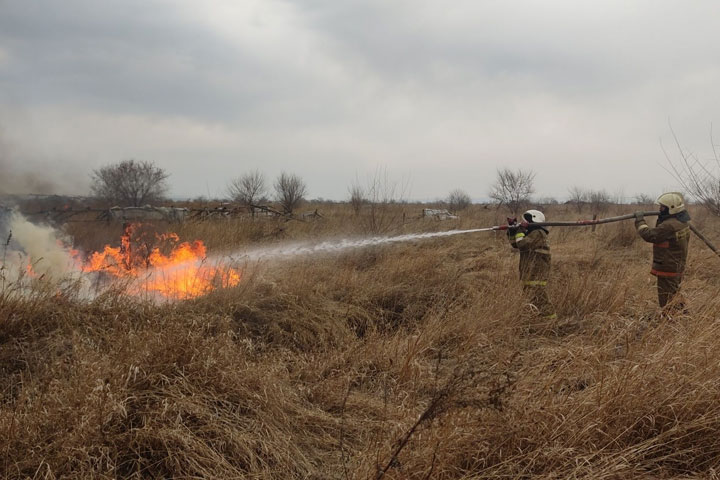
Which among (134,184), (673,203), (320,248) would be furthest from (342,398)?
(134,184)

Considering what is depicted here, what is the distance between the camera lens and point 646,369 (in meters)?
2.36

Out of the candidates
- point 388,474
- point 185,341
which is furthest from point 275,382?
point 388,474

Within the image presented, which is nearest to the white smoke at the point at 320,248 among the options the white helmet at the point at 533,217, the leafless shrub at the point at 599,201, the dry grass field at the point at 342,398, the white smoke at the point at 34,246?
the white helmet at the point at 533,217

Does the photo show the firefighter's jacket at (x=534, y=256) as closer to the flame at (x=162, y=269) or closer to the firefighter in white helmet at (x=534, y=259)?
the firefighter in white helmet at (x=534, y=259)

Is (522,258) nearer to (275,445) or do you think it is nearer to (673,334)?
(673,334)

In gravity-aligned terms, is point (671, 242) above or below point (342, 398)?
above

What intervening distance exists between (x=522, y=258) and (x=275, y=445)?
15.1ft

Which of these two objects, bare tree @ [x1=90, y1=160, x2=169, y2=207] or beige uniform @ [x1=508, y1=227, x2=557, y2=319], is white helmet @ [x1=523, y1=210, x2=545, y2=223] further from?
bare tree @ [x1=90, y1=160, x2=169, y2=207]

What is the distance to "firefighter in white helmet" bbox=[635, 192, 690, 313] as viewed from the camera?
5.07 metres

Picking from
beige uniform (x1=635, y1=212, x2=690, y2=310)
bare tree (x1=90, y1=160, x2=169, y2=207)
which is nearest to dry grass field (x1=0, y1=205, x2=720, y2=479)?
beige uniform (x1=635, y1=212, x2=690, y2=310)

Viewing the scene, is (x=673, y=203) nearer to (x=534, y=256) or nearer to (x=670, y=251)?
(x=670, y=251)

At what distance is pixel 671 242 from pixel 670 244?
29mm

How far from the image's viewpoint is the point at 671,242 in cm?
516

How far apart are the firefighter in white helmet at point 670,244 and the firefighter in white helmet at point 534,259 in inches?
48.8
